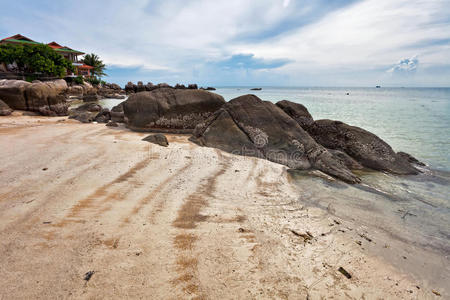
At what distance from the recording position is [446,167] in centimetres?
703

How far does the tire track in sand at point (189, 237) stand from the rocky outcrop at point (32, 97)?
37.1 ft

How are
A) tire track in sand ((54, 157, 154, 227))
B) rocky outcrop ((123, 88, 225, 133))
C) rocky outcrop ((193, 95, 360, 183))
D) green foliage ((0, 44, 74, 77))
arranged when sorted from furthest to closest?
green foliage ((0, 44, 74, 77)) → rocky outcrop ((123, 88, 225, 133)) → rocky outcrop ((193, 95, 360, 183)) → tire track in sand ((54, 157, 154, 227))

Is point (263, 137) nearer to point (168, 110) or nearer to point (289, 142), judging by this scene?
point (289, 142)

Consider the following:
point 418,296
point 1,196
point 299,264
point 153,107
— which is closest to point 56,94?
point 153,107

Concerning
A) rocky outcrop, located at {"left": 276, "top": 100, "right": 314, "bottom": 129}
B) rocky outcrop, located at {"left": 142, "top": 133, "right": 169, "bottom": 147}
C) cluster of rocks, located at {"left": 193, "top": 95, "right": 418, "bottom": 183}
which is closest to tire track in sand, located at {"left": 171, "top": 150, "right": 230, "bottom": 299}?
rocky outcrop, located at {"left": 142, "top": 133, "right": 169, "bottom": 147}

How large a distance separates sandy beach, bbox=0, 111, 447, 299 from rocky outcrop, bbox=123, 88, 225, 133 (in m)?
3.72

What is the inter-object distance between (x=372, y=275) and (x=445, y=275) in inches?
37.2

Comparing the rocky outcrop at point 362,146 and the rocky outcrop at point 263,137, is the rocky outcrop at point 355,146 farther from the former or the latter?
the rocky outcrop at point 263,137

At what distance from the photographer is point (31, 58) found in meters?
33.3

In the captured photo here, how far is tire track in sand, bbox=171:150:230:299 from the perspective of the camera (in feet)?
6.12

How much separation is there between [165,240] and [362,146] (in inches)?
266

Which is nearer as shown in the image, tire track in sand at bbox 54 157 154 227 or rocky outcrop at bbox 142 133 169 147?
tire track in sand at bbox 54 157 154 227

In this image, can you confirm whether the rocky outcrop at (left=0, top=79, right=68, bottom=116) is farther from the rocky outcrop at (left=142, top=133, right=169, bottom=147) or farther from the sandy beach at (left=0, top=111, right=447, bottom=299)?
the sandy beach at (left=0, top=111, right=447, bottom=299)

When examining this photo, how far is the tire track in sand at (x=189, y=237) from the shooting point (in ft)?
6.12
